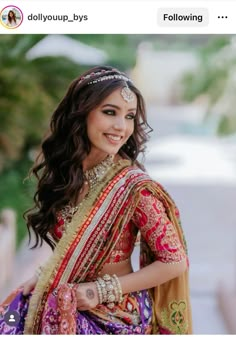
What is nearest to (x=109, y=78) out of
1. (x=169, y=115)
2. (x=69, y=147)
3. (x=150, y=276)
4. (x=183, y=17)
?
(x=69, y=147)

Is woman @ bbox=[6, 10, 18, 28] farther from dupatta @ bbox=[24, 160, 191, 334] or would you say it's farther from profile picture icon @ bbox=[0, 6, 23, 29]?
dupatta @ bbox=[24, 160, 191, 334]

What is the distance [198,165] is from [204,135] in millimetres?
598

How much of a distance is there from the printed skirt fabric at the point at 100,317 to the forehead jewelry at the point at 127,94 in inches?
14.8

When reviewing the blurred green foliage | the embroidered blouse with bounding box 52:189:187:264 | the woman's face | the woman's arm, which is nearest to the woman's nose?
the woman's face

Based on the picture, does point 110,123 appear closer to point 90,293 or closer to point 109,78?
point 109,78

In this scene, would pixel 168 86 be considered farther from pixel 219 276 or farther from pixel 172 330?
pixel 172 330

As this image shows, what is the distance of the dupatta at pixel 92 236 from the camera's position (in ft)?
4.52

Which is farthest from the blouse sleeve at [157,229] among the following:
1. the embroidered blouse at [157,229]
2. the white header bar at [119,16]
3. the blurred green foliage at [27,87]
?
the blurred green foliage at [27,87]

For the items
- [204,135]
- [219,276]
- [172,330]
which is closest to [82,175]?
[172,330]

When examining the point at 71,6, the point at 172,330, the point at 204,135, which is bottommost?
the point at 172,330

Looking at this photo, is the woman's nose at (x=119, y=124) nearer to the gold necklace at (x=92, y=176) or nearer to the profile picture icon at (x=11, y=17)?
the gold necklace at (x=92, y=176)

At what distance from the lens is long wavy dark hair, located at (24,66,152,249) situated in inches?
54.3

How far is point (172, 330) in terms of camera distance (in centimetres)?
145

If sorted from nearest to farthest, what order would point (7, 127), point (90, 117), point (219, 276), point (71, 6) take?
1. point (90, 117)
2. point (71, 6)
3. point (219, 276)
4. point (7, 127)
